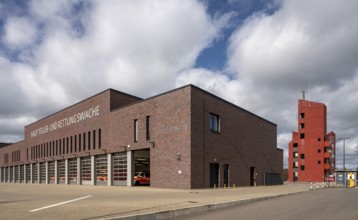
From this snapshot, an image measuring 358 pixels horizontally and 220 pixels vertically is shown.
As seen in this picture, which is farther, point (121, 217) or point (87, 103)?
point (87, 103)

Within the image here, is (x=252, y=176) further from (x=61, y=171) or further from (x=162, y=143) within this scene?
(x=61, y=171)

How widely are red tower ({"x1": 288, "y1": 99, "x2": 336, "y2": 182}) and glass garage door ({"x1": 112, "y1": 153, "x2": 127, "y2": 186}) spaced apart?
61.2 meters

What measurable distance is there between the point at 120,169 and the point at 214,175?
1063 centimetres

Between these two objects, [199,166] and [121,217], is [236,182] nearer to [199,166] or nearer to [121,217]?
[199,166]

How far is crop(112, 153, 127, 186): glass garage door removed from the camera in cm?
3824

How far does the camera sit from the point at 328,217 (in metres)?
12.3

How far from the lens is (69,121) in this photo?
5194 cm

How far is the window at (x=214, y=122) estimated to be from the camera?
34.9 meters

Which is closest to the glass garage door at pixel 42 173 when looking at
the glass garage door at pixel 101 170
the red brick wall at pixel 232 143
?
the glass garage door at pixel 101 170

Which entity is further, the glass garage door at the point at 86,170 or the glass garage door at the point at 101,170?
the glass garage door at the point at 86,170

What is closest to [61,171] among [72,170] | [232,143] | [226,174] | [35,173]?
[72,170]

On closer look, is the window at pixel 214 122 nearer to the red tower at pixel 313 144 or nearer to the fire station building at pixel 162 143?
the fire station building at pixel 162 143

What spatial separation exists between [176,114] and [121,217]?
862 inches

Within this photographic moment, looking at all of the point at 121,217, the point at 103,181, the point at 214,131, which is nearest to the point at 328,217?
the point at 121,217
